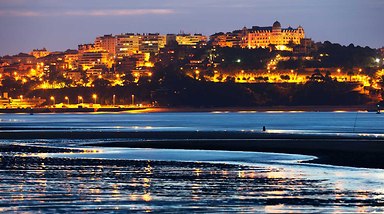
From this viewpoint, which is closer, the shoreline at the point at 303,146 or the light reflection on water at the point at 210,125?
the shoreline at the point at 303,146

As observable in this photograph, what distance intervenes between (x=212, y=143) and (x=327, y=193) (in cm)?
3345

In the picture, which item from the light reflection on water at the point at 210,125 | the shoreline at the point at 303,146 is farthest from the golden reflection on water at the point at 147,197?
the light reflection on water at the point at 210,125

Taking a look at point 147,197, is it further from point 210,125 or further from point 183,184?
point 210,125

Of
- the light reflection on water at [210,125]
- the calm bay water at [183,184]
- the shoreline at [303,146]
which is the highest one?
the calm bay water at [183,184]

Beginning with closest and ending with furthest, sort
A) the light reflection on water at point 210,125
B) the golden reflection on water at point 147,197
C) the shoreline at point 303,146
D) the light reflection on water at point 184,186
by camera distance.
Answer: the light reflection on water at point 184,186 → the golden reflection on water at point 147,197 → the shoreline at point 303,146 → the light reflection on water at point 210,125

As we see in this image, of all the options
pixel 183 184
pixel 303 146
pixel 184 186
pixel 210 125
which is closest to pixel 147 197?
pixel 184 186

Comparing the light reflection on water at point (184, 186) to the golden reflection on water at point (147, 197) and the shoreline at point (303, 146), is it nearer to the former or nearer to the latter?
the golden reflection on water at point (147, 197)

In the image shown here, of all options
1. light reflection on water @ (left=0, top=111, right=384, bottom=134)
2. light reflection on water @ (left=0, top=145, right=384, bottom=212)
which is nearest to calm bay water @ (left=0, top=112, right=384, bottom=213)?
light reflection on water @ (left=0, top=145, right=384, bottom=212)

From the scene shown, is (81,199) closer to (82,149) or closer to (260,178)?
(260,178)

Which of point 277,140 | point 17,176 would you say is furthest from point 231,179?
point 277,140

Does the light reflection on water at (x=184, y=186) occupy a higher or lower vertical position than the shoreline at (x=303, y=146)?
higher

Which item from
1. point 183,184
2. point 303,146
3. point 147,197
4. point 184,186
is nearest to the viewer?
point 147,197

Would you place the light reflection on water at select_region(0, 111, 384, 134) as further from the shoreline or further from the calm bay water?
the calm bay water

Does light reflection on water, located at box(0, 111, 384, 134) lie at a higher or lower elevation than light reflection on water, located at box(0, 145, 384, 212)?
lower
